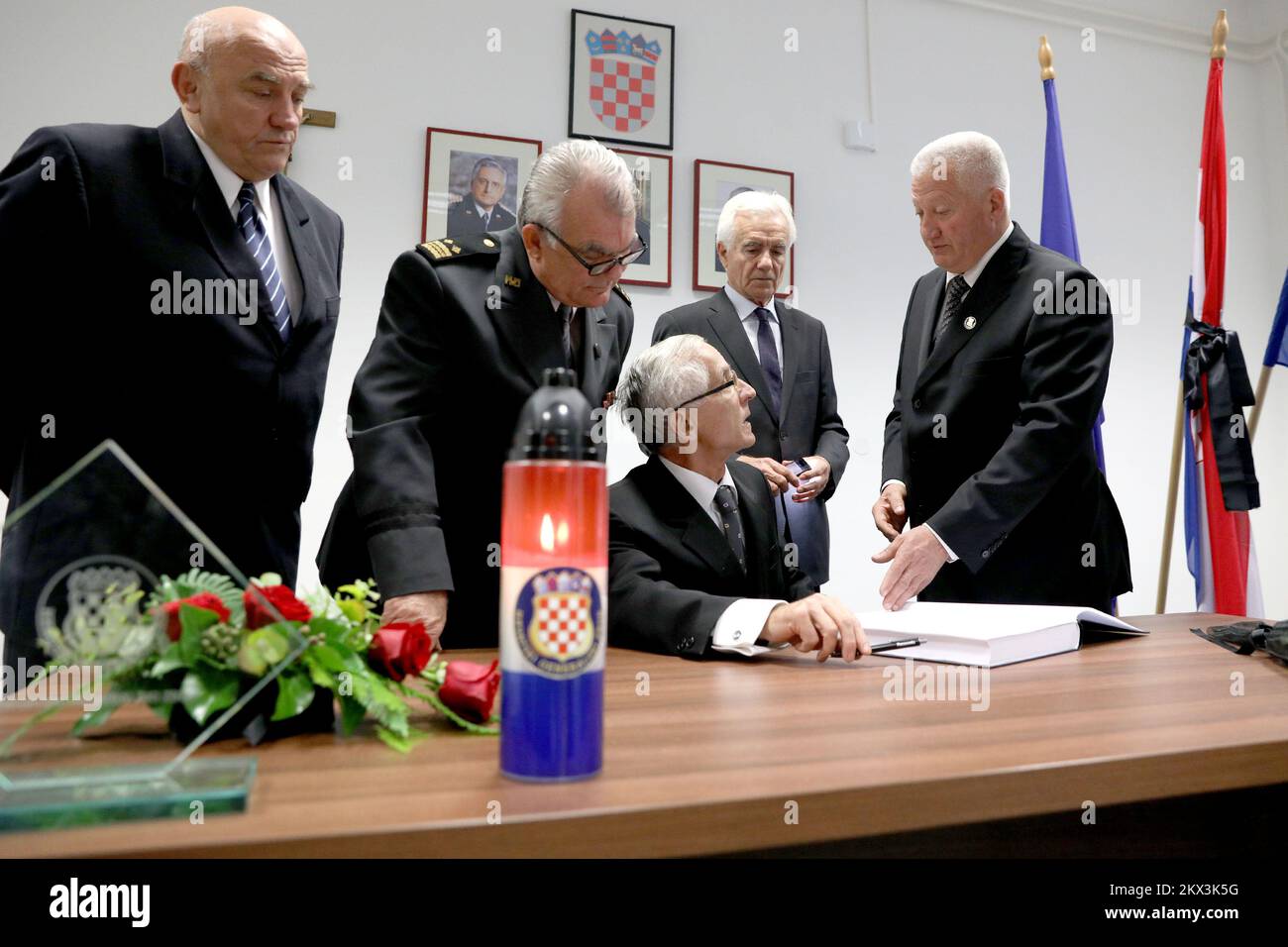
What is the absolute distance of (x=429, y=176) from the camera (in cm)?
403

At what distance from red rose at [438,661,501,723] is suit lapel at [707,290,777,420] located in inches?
87.3

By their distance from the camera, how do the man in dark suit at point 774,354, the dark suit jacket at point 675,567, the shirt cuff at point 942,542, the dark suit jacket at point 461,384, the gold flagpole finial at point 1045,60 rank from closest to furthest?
the dark suit jacket at point 675,567 → the dark suit jacket at point 461,384 → the shirt cuff at point 942,542 → the man in dark suit at point 774,354 → the gold flagpole finial at point 1045,60

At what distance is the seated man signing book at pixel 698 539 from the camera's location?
142 cm

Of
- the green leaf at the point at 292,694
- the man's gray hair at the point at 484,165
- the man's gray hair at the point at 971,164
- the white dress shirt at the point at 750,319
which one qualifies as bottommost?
the green leaf at the point at 292,694

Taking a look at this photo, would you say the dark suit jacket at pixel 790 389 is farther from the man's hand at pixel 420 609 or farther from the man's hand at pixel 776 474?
the man's hand at pixel 420 609

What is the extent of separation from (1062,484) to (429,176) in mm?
2909

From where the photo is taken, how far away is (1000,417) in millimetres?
Answer: 2164

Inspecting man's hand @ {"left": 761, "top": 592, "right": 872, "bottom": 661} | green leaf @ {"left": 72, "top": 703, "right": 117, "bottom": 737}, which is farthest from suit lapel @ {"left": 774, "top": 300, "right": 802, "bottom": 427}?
green leaf @ {"left": 72, "top": 703, "right": 117, "bottom": 737}

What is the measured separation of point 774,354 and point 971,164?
3.44 ft

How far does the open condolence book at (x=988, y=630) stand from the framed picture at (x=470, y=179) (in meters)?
2.93

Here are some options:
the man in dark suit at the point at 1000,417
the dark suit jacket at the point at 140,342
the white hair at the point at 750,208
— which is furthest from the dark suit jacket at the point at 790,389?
the dark suit jacket at the point at 140,342

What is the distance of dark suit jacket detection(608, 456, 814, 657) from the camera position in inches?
58.2

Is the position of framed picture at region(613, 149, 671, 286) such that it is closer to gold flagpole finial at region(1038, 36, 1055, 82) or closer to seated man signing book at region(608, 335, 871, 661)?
gold flagpole finial at region(1038, 36, 1055, 82)
